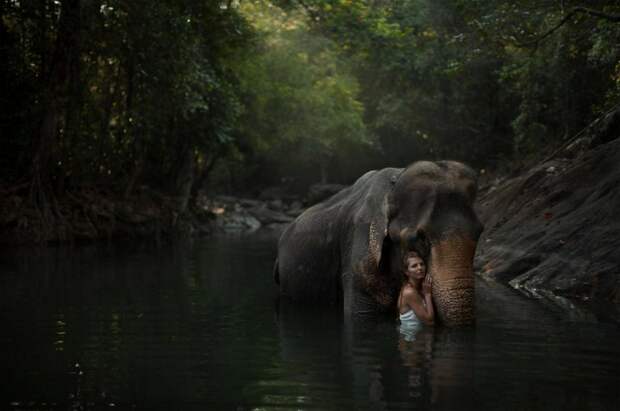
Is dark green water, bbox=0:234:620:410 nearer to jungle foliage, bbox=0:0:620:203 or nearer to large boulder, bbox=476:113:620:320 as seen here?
large boulder, bbox=476:113:620:320

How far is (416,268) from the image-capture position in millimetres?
9469

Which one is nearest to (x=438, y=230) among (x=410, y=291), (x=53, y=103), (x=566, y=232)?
(x=410, y=291)

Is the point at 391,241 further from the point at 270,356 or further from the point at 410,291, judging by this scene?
the point at 270,356

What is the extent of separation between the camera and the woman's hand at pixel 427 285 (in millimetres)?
9320

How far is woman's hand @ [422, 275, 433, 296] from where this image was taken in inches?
367

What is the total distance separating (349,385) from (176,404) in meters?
1.28

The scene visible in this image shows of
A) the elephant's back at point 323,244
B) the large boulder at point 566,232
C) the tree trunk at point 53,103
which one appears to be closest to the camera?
the elephant's back at point 323,244

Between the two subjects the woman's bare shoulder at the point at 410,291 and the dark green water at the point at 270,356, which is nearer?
the dark green water at the point at 270,356

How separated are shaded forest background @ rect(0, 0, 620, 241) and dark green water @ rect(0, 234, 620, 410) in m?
6.64

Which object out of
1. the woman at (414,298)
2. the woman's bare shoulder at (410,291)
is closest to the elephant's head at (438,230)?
the woman at (414,298)

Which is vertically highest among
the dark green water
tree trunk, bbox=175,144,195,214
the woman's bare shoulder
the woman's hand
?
tree trunk, bbox=175,144,195,214

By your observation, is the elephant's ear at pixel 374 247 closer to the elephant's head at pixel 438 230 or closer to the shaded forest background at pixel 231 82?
the elephant's head at pixel 438 230

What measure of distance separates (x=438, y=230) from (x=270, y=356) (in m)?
2.13

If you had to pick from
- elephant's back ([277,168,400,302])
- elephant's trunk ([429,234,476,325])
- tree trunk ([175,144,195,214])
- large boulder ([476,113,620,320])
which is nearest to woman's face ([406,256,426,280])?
elephant's trunk ([429,234,476,325])
